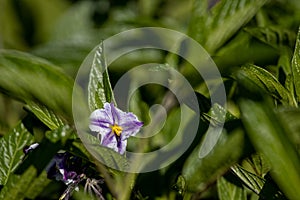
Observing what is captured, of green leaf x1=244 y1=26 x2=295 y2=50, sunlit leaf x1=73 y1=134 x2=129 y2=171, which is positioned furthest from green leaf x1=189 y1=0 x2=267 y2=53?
sunlit leaf x1=73 y1=134 x2=129 y2=171

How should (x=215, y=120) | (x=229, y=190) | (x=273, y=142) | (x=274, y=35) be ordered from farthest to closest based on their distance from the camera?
(x=274, y=35) → (x=229, y=190) → (x=215, y=120) → (x=273, y=142)

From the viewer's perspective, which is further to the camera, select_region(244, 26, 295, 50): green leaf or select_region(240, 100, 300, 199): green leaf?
select_region(244, 26, 295, 50): green leaf

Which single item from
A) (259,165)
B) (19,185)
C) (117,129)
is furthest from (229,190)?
(19,185)

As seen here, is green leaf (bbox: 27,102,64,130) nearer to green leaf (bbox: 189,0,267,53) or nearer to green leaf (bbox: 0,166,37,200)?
green leaf (bbox: 0,166,37,200)

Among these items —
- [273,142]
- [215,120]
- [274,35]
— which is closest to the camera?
[273,142]

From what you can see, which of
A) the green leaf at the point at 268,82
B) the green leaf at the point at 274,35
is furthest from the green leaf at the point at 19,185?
the green leaf at the point at 274,35

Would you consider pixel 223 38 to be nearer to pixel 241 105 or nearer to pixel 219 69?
pixel 219 69

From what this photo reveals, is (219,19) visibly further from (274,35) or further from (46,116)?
(46,116)
